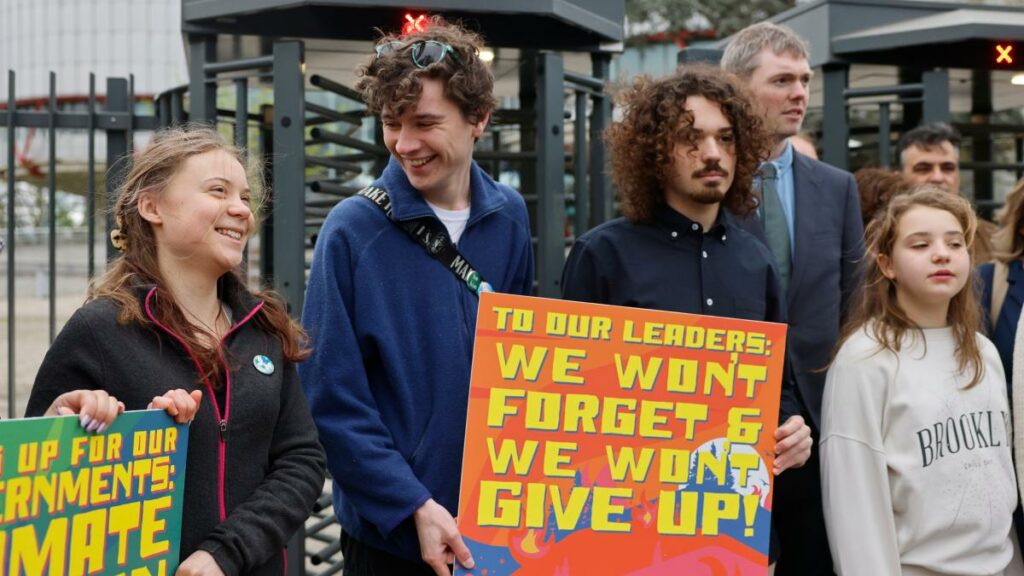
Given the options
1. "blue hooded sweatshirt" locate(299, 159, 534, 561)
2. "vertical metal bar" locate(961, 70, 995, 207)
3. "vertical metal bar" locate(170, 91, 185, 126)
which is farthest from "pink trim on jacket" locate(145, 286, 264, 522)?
"vertical metal bar" locate(961, 70, 995, 207)

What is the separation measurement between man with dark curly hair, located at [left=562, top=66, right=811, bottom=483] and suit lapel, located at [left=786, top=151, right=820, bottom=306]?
1.36 feet

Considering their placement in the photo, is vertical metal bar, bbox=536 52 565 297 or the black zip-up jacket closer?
the black zip-up jacket

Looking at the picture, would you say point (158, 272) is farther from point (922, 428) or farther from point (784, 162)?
point (784, 162)

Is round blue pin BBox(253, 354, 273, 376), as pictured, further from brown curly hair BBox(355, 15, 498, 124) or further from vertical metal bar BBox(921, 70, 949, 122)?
vertical metal bar BBox(921, 70, 949, 122)

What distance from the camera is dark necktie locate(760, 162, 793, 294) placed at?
12.0ft

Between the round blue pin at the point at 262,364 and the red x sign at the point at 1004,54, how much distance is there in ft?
20.4

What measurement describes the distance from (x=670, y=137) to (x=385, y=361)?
107 cm

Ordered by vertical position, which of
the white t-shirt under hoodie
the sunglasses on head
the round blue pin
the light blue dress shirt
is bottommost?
the white t-shirt under hoodie

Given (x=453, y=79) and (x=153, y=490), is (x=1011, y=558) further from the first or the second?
(x=153, y=490)

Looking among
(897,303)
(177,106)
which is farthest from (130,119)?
(897,303)

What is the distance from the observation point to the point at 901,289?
333cm

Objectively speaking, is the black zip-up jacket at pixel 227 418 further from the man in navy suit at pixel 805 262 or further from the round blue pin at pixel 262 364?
the man in navy suit at pixel 805 262

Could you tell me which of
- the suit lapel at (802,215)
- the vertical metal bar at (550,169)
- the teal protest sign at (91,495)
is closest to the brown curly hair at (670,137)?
the suit lapel at (802,215)

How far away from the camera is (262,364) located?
102 inches
